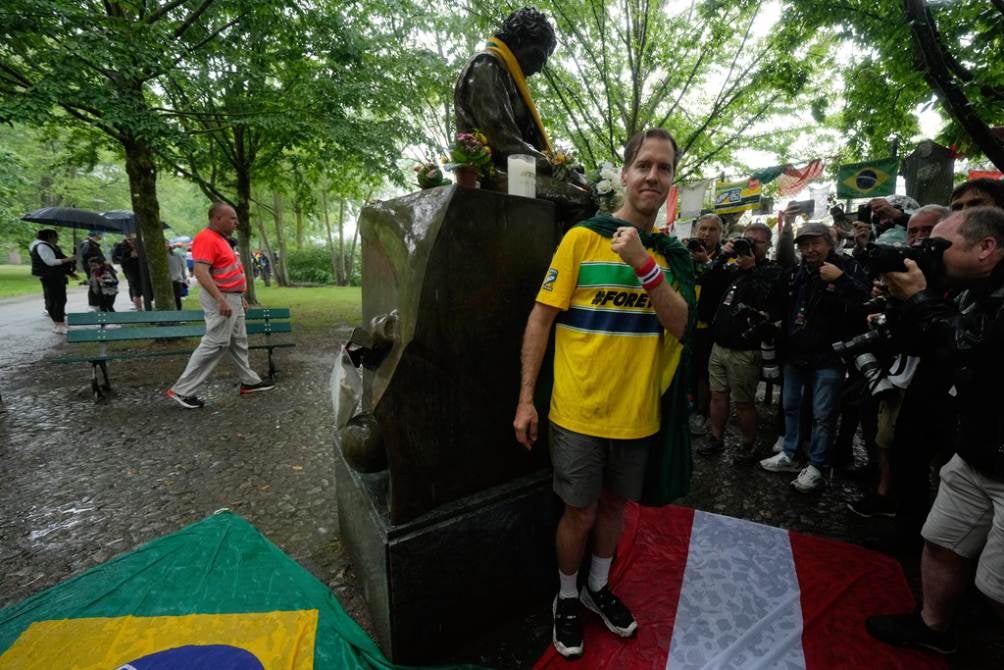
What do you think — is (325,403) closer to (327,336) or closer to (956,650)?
(327,336)

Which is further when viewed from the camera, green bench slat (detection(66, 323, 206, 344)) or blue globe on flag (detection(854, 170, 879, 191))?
blue globe on flag (detection(854, 170, 879, 191))

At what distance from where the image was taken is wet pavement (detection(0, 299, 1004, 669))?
2.40 metres

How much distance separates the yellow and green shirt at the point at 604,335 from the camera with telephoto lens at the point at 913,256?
3.85ft

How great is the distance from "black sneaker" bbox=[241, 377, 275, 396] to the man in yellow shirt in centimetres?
531

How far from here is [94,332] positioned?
5.33 metres

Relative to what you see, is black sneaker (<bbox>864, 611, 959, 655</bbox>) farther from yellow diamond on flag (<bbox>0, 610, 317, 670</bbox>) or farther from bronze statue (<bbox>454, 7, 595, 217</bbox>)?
yellow diamond on flag (<bbox>0, 610, 317, 670</bbox>)

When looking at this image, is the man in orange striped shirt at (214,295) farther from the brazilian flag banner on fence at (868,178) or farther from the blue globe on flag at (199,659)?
the brazilian flag banner on fence at (868,178)

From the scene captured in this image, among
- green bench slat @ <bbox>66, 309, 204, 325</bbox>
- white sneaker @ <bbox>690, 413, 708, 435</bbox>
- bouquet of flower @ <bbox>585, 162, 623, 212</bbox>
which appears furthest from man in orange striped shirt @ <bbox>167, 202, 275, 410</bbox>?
white sneaker @ <bbox>690, 413, 708, 435</bbox>

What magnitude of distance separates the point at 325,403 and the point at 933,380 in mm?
5692

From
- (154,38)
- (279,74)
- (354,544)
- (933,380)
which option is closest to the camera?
(354,544)

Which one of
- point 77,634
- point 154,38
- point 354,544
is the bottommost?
point 77,634

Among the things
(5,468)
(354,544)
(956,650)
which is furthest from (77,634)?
(956,650)

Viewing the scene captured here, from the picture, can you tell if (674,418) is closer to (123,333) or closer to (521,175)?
(521,175)

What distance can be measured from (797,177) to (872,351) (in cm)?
1151
